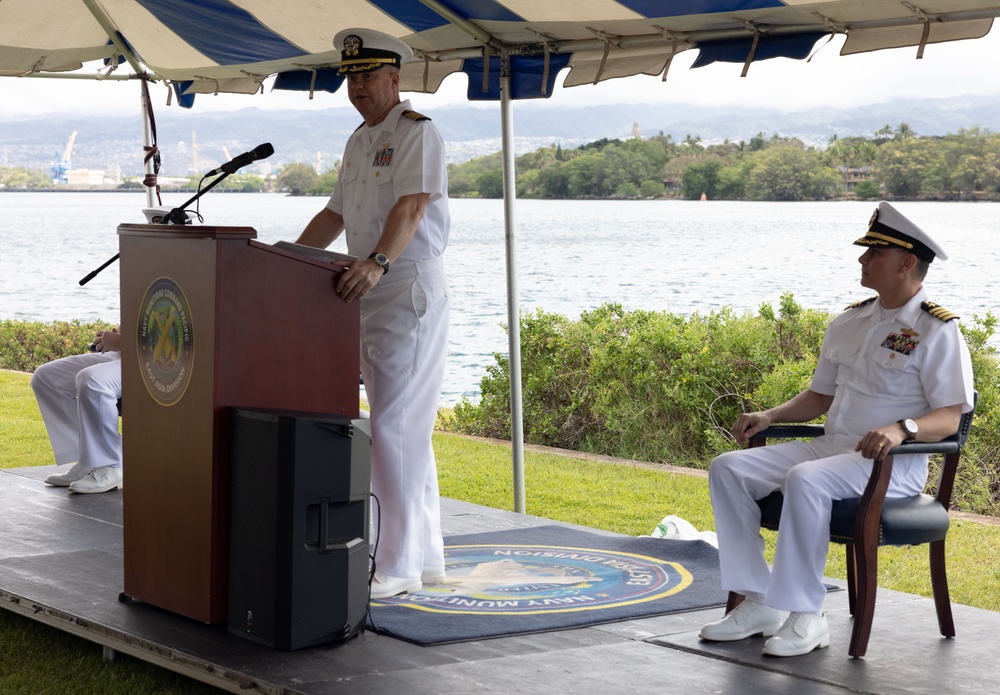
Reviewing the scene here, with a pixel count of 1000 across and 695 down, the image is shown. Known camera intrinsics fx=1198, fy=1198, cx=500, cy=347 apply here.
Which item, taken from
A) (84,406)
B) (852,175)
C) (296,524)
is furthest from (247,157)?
(852,175)

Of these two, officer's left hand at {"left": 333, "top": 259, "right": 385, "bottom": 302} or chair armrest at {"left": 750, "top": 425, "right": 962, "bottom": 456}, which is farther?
officer's left hand at {"left": 333, "top": 259, "right": 385, "bottom": 302}

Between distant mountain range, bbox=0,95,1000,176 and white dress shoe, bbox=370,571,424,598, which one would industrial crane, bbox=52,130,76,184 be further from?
white dress shoe, bbox=370,571,424,598

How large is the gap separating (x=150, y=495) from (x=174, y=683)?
570mm

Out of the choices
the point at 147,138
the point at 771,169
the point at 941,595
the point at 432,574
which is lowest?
the point at 432,574

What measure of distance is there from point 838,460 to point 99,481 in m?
3.97

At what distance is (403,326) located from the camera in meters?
3.97

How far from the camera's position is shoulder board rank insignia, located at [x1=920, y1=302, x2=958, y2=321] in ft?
11.7

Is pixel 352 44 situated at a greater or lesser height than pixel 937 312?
greater

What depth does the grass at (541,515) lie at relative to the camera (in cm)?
369

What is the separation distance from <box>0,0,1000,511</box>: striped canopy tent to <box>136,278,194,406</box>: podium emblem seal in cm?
203

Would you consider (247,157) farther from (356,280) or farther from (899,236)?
(899,236)

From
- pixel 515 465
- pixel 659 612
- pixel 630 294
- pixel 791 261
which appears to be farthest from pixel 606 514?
pixel 791 261

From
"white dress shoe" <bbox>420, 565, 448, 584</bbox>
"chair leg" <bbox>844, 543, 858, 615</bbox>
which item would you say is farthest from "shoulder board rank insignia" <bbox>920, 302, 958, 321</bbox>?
"white dress shoe" <bbox>420, 565, 448, 584</bbox>

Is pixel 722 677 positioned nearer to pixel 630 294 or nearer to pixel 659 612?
pixel 659 612
